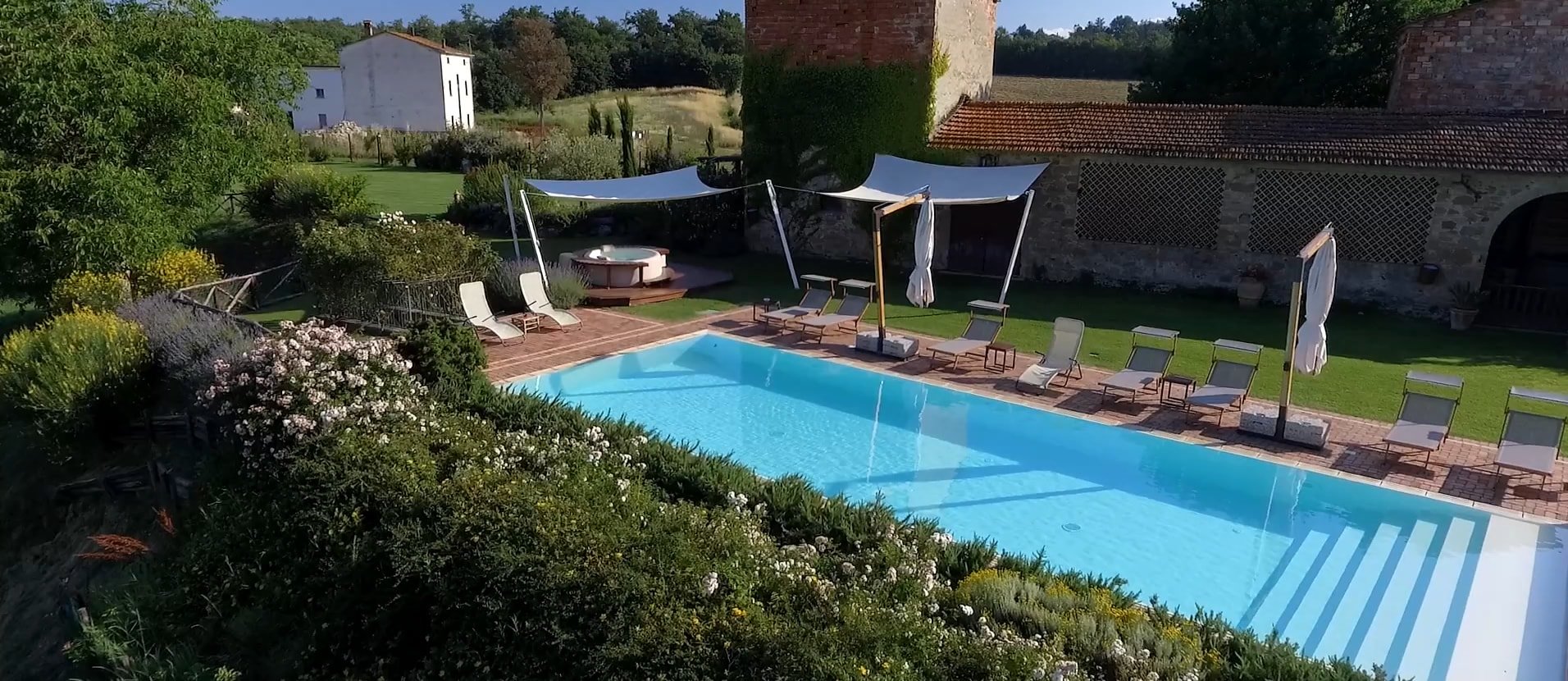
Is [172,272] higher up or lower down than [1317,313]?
lower down

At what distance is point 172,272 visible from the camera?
16156mm

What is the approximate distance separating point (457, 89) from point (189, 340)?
57.1m

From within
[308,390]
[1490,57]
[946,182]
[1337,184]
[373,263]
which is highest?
[1490,57]

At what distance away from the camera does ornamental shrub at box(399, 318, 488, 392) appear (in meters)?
9.70

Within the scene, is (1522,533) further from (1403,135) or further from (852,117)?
(852,117)

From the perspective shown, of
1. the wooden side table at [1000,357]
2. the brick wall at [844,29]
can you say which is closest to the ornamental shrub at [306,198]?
the brick wall at [844,29]

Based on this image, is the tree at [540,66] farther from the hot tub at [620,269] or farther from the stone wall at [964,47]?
the hot tub at [620,269]

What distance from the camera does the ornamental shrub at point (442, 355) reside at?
9.70m

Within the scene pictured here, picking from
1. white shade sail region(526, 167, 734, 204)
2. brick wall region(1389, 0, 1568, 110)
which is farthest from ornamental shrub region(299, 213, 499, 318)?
brick wall region(1389, 0, 1568, 110)

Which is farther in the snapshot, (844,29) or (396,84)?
(396,84)

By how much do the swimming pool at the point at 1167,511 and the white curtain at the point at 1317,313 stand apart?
1270 mm

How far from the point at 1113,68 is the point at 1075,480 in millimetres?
59923

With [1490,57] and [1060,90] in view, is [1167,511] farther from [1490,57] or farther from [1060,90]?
[1060,90]

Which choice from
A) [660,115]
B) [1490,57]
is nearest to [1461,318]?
[1490,57]
